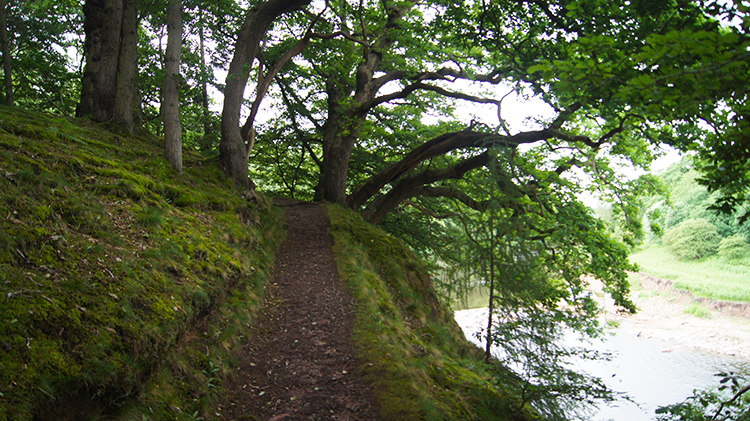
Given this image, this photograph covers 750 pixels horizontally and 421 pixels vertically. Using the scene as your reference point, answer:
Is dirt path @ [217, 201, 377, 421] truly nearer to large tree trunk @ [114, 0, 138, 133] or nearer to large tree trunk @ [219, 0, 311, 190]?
large tree trunk @ [219, 0, 311, 190]

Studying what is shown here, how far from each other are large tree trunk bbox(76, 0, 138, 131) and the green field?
2482 centimetres

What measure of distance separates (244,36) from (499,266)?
7.02 metres

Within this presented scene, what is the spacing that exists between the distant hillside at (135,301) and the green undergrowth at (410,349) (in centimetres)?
2

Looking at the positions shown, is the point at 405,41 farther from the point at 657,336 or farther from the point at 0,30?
the point at 657,336

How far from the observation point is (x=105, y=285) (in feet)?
11.0

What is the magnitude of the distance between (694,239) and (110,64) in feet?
112

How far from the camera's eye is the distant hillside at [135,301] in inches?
105

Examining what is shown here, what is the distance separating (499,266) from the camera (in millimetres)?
4590

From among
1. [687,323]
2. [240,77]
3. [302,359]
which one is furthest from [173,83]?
[687,323]

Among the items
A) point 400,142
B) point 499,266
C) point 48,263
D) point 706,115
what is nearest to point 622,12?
point 706,115

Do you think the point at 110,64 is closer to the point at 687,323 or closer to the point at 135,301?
the point at 135,301

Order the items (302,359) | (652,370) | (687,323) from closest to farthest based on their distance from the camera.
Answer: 1. (302,359)
2. (652,370)
3. (687,323)

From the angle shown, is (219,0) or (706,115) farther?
(219,0)

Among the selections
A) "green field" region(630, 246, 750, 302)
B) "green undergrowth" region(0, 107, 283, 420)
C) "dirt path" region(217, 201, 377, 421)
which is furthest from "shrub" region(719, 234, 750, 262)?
"green undergrowth" region(0, 107, 283, 420)
